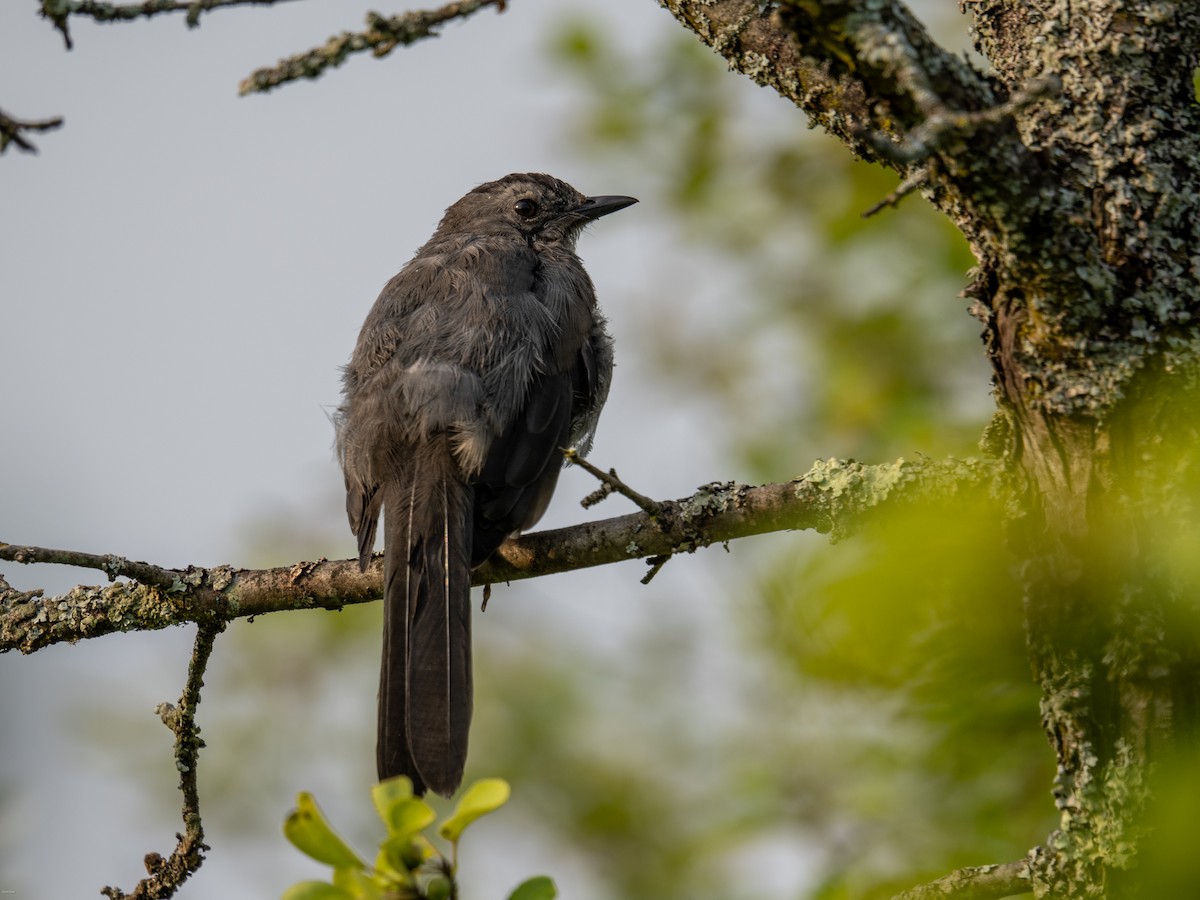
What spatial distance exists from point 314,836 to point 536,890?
295mm

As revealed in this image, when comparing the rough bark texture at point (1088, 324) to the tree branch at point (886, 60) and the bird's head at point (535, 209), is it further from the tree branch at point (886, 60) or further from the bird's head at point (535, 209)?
the bird's head at point (535, 209)

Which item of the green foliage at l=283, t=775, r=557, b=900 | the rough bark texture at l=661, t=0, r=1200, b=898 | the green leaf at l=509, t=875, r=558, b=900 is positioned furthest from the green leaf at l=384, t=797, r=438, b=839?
the rough bark texture at l=661, t=0, r=1200, b=898

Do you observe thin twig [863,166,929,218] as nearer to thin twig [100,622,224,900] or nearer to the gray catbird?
the gray catbird

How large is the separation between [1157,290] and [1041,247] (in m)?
0.28

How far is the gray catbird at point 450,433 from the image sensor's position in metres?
3.68

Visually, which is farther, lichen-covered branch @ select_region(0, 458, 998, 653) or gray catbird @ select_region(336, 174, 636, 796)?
gray catbird @ select_region(336, 174, 636, 796)

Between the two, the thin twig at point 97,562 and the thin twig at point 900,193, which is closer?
the thin twig at point 900,193

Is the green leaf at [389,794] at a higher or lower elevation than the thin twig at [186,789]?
lower

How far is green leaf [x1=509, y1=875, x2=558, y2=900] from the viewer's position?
62.9 inches

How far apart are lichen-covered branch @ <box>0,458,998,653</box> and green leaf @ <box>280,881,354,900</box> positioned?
5.89 ft

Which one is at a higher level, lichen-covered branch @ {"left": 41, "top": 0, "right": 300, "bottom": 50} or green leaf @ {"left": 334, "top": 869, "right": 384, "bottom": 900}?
lichen-covered branch @ {"left": 41, "top": 0, "right": 300, "bottom": 50}

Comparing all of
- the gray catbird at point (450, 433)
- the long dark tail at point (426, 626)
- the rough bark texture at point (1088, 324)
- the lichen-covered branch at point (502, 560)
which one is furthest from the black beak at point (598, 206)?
the rough bark texture at point (1088, 324)

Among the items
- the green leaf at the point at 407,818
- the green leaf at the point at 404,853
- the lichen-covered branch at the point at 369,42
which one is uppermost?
the lichen-covered branch at the point at 369,42

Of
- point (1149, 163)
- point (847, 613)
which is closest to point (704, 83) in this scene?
point (1149, 163)
